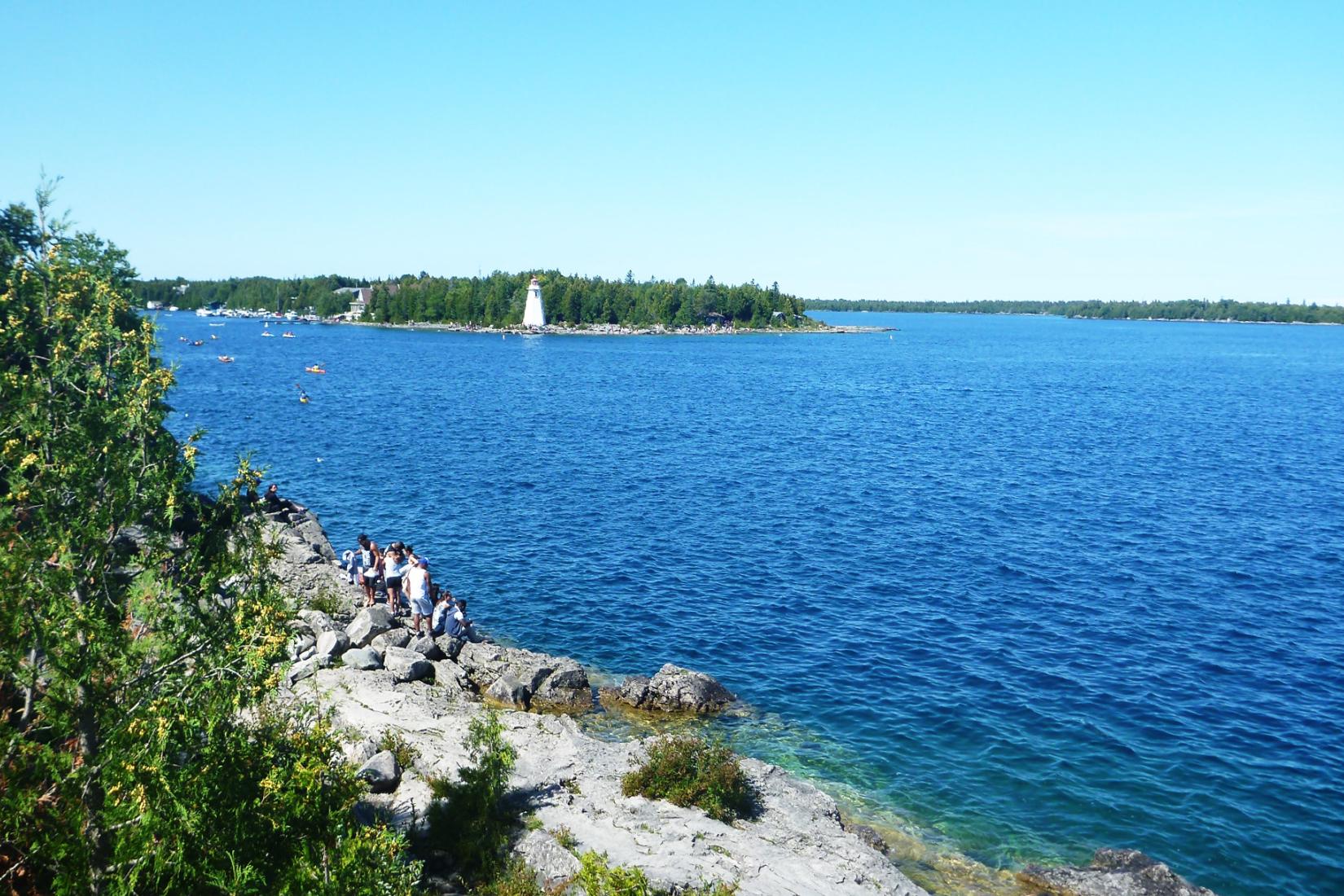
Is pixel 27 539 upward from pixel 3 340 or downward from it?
downward

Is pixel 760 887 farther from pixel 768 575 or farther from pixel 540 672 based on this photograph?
pixel 768 575

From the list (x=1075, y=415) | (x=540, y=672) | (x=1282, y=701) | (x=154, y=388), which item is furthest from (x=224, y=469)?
(x=1075, y=415)

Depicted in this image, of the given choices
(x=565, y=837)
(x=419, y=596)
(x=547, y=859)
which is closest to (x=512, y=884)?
(x=547, y=859)

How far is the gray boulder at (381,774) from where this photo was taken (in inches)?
650

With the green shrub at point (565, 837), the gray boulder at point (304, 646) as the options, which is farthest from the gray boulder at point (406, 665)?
the green shrub at point (565, 837)

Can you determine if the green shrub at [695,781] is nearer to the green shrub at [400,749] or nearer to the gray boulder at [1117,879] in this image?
the green shrub at [400,749]

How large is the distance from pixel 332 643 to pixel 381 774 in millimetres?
9509

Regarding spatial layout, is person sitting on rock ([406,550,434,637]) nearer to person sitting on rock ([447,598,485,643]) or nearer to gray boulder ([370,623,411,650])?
gray boulder ([370,623,411,650])

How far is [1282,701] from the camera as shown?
84.7 ft

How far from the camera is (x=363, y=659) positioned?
956 inches

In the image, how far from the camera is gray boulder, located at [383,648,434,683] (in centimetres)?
2416

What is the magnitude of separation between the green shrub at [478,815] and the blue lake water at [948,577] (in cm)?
871

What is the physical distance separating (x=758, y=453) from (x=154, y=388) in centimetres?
5401

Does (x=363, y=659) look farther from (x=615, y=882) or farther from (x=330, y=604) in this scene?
(x=615, y=882)
